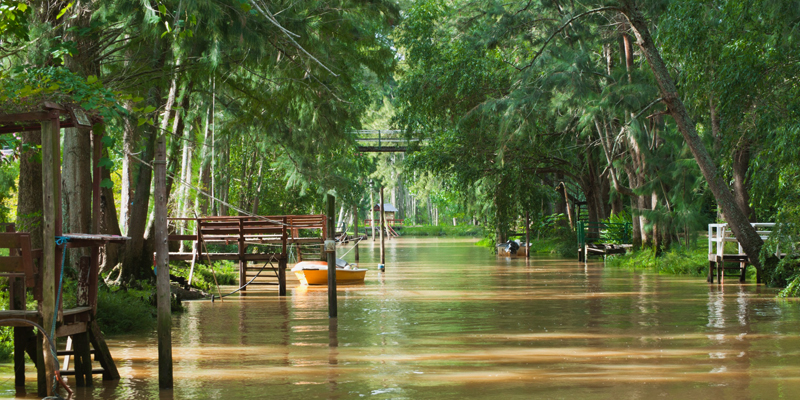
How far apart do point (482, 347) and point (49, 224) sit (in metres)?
6.07

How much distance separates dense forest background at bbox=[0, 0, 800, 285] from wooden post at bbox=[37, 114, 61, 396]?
381mm

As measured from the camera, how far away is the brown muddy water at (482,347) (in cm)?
844

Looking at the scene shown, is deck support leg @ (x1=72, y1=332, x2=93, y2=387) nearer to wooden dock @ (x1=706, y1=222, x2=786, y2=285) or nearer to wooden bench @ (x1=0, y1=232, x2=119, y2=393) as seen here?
wooden bench @ (x1=0, y1=232, x2=119, y2=393)

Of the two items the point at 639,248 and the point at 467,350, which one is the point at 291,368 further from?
the point at 639,248

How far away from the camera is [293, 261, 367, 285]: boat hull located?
77.3 feet

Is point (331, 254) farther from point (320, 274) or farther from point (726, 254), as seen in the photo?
point (726, 254)

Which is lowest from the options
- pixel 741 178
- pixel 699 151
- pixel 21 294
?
pixel 21 294

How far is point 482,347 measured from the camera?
11156mm

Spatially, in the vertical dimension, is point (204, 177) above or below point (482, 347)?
above

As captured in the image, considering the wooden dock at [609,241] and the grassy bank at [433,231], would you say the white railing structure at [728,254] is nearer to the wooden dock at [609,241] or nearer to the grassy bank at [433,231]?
the wooden dock at [609,241]

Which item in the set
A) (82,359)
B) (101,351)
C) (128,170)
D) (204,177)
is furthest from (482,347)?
(204,177)

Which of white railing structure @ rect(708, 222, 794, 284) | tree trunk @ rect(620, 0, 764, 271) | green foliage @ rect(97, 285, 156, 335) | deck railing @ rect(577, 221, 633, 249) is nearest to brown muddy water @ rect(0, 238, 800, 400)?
green foliage @ rect(97, 285, 156, 335)

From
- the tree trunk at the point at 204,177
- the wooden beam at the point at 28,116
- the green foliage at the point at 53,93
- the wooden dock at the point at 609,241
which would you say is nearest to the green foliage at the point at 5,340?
the green foliage at the point at 53,93

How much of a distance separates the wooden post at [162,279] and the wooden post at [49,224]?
3.60 ft
